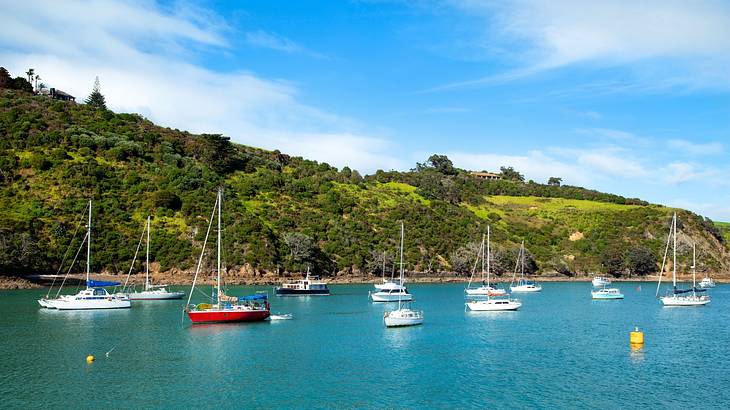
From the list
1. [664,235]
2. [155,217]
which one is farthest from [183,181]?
[664,235]

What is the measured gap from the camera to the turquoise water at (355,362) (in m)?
33.1

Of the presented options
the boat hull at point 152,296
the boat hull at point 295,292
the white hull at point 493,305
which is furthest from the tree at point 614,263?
the boat hull at point 152,296

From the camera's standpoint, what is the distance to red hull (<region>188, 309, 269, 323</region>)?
5691cm

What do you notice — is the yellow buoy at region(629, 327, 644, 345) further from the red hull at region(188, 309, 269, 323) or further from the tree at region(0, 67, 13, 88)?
the tree at region(0, 67, 13, 88)

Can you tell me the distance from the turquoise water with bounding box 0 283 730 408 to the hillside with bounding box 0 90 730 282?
112 feet

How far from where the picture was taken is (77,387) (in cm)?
3375

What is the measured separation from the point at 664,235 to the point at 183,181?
122 metres

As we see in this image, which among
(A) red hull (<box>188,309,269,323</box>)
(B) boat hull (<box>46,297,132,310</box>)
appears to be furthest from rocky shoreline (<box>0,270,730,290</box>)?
(A) red hull (<box>188,309,269,323</box>)

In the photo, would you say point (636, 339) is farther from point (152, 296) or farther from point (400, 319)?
point (152, 296)

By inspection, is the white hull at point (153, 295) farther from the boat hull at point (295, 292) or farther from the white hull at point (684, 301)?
the white hull at point (684, 301)

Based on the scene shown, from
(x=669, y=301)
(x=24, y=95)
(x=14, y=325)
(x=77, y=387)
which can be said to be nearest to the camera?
(x=77, y=387)

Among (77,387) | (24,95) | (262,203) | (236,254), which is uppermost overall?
(24,95)

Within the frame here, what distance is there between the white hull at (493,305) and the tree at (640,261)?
279ft

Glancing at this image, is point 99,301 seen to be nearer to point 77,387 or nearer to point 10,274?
point 10,274
